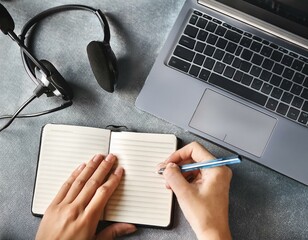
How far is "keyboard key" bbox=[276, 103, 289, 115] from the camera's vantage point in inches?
30.4

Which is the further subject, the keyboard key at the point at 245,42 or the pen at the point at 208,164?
the keyboard key at the point at 245,42

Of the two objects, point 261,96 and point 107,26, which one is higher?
point 107,26

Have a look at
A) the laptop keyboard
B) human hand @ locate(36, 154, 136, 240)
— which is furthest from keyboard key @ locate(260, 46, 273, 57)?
human hand @ locate(36, 154, 136, 240)

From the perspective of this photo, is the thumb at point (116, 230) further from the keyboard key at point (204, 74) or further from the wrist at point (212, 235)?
the keyboard key at point (204, 74)

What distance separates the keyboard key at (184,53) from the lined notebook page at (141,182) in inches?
5.3

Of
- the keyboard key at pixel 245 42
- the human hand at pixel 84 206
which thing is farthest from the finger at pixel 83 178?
the keyboard key at pixel 245 42

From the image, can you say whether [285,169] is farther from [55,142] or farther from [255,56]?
[55,142]

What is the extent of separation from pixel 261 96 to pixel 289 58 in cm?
8

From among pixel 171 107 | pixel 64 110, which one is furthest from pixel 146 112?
pixel 64 110

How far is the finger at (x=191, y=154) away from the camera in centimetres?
75

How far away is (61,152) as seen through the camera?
31.5 inches

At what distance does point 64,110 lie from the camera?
831 mm

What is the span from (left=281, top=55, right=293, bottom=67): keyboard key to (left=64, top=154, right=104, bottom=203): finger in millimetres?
346

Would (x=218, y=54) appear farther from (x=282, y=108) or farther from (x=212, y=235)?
(x=212, y=235)
